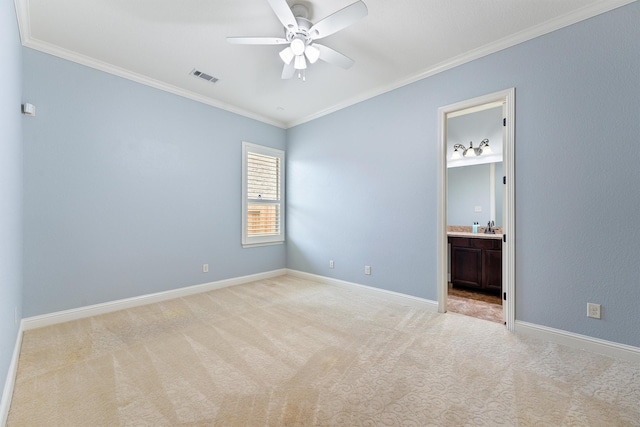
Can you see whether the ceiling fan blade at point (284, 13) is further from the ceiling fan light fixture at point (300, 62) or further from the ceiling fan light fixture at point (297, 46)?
the ceiling fan light fixture at point (300, 62)

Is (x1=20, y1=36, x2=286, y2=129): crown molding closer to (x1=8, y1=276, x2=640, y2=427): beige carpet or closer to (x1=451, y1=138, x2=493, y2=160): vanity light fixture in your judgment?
(x1=8, y1=276, x2=640, y2=427): beige carpet

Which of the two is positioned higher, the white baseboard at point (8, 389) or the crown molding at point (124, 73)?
the crown molding at point (124, 73)

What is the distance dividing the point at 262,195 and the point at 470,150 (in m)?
3.82

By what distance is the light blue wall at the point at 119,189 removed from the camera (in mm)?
2744

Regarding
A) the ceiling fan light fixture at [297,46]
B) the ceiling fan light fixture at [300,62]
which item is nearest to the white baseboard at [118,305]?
the ceiling fan light fixture at [300,62]

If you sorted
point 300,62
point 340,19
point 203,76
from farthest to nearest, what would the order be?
point 203,76 < point 300,62 < point 340,19

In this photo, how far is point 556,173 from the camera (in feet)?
8.02

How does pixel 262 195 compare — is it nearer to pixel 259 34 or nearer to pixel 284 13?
pixel 259 34

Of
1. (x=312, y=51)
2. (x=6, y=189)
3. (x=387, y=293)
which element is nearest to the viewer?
(x=6, y=189)

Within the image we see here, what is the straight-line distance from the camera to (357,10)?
1.92 m

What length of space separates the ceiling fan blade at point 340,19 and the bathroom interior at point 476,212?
178 centimetres

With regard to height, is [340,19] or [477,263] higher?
[340,19]

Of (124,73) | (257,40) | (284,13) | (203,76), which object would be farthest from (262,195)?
(284,13)

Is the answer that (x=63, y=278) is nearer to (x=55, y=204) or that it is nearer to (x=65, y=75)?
Result: (x=55, y=204)
